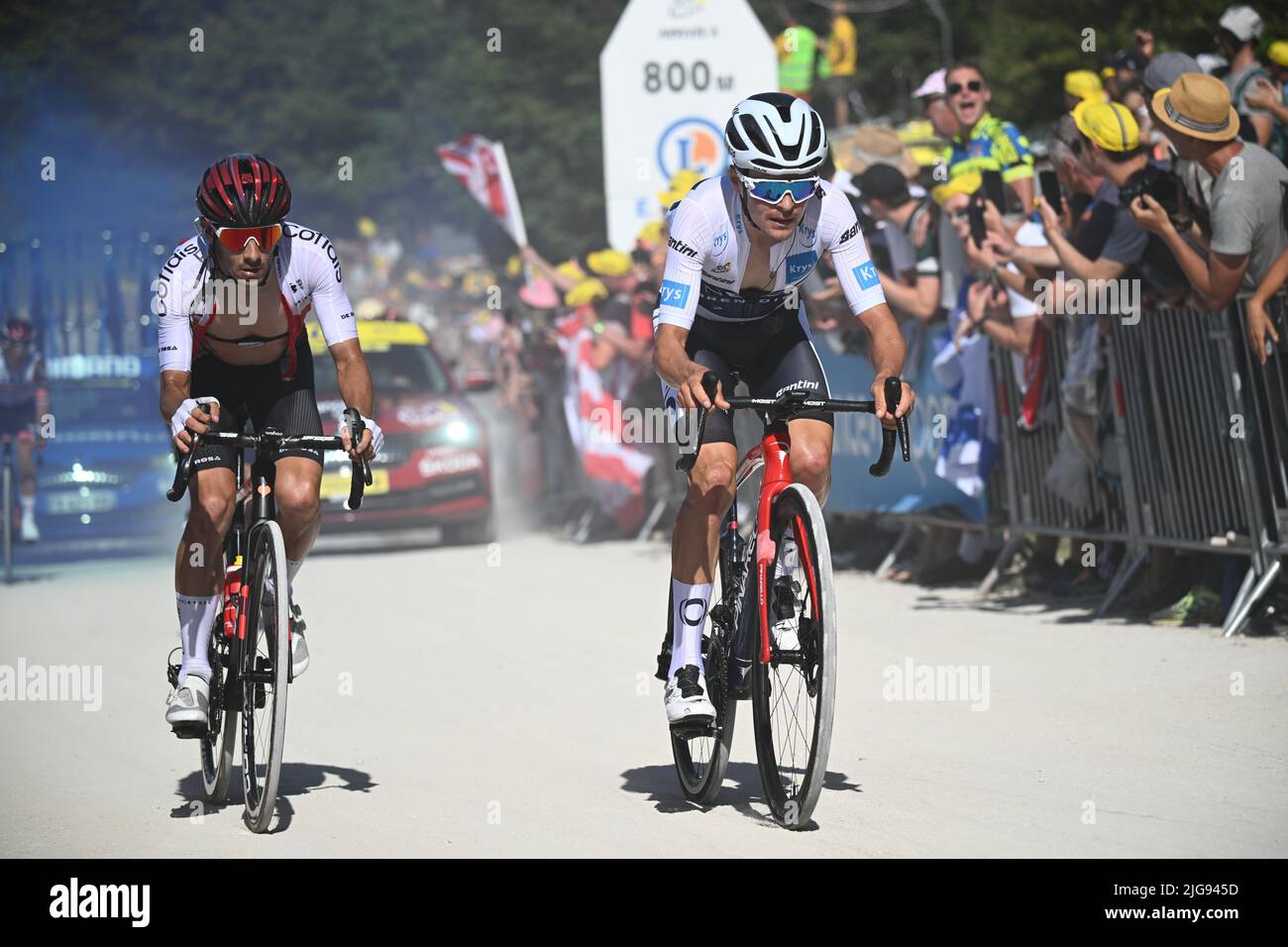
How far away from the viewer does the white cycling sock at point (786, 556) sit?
20.7 ft

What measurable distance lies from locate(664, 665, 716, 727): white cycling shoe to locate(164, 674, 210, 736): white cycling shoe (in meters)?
1.56

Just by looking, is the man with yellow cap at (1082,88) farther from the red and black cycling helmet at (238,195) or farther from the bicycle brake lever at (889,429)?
the red and black cycling helmet at (238,195)

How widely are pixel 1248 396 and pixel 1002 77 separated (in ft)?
101

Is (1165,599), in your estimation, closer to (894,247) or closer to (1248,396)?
(1248,396)

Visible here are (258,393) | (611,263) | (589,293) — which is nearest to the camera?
(258,393)

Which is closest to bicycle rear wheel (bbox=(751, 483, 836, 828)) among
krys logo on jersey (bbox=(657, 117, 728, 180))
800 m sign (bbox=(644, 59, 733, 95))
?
krys logo on jersey (bbox=(657, 117, 728, 180))

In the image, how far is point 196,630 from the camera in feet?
23.0

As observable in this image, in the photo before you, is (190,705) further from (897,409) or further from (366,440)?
(897,409)

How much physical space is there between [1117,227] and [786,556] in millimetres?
4290

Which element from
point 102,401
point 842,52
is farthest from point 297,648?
point 842,52

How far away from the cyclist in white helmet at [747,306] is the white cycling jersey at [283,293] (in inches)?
47.0

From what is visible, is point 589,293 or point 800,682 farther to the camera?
point 589,293

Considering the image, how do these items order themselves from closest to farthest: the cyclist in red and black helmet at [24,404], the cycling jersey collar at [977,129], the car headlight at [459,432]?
the cycling jersey collar at [977,129], the cyclist in red and black helmet at [24,404], the car headlight at [459,432]

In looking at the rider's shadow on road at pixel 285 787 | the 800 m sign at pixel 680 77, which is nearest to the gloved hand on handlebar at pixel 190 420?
the rider's shadow on road at pixel 285 787
